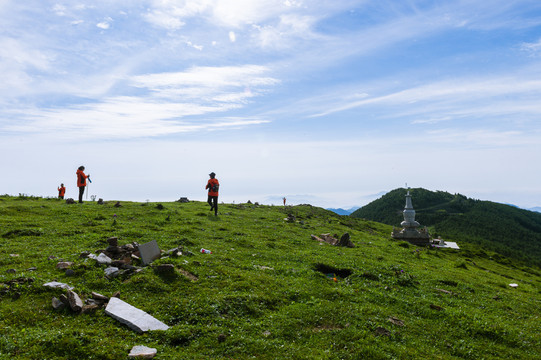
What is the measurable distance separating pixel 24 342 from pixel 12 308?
73.0 inches

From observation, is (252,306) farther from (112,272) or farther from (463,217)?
(463,217)

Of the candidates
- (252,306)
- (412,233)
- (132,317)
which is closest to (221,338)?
(252,306)

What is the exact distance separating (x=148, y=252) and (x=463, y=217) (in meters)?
110

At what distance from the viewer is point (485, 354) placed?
388 inches

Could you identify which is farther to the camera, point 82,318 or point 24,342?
point 82,318

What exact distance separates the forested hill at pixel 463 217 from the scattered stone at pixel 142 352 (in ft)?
247

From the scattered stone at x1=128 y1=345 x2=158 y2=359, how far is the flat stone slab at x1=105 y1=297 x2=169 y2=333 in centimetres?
79

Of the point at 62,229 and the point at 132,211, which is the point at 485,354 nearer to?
the point at 62,229

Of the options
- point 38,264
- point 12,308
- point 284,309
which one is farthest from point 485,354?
point 38,264

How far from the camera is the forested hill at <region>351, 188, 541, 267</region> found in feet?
277

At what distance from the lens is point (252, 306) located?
10750mm

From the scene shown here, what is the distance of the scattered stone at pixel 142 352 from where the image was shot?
25.9ft

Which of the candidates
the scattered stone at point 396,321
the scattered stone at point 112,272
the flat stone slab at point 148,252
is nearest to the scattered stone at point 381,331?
the scattered stone at point 396,321

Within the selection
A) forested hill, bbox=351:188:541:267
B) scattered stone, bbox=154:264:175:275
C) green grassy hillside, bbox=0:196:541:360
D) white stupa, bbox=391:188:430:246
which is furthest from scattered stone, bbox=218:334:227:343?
forested hill, bbox=351:188:541:267
